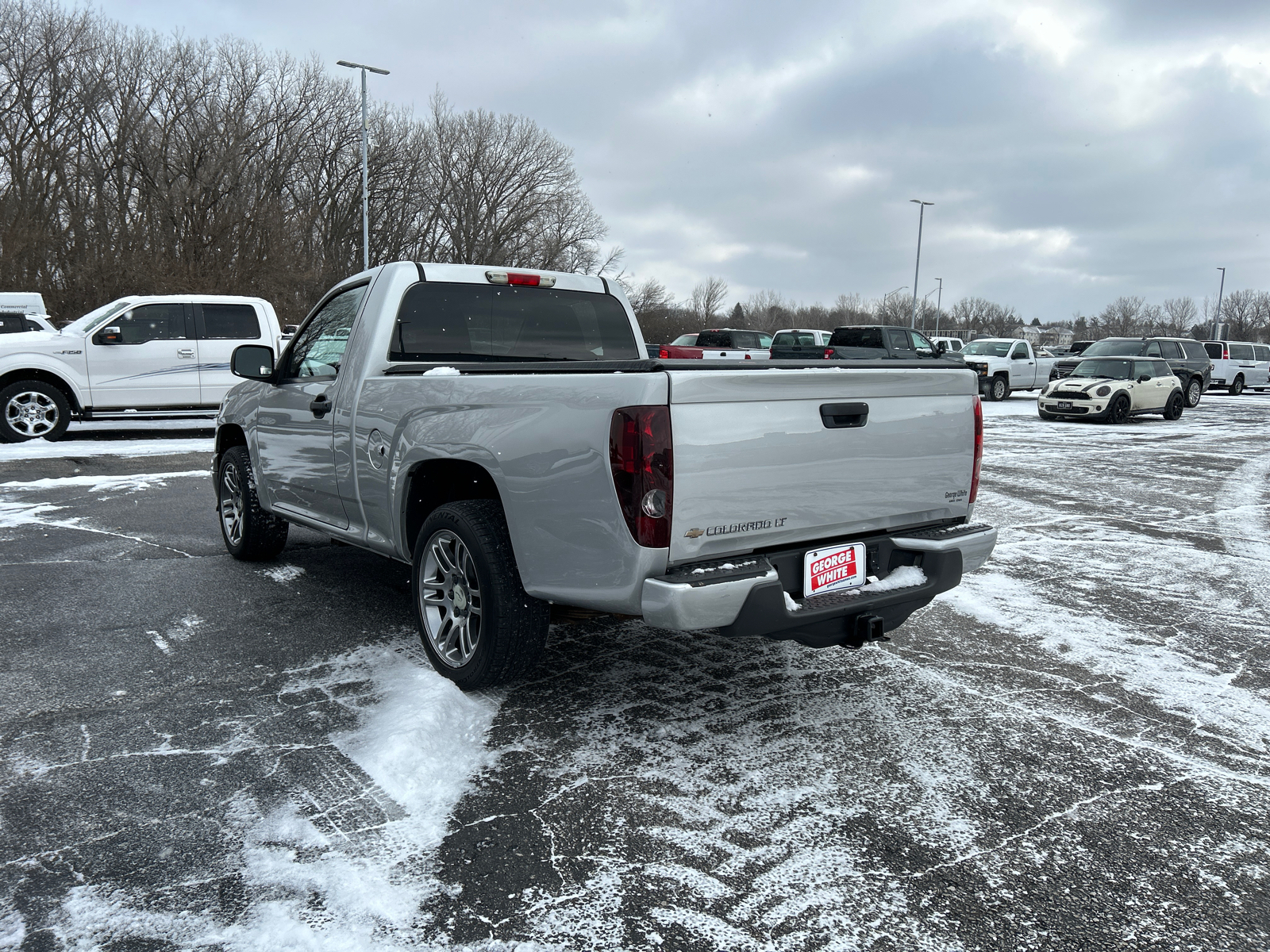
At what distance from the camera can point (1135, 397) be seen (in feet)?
66.7

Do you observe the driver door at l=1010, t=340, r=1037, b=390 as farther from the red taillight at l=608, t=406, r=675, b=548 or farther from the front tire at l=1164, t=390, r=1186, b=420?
the red taillight at l=608, t=406, r=675, b=548

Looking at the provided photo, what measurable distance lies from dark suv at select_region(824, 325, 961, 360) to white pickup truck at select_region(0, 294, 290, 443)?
13258 mm

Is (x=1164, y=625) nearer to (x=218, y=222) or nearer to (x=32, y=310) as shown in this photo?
(x=32, y=310)

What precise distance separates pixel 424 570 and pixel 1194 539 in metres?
6.71

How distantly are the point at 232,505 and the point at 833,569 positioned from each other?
4608mm

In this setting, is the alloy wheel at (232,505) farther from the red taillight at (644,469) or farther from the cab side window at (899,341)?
the cab side window at (899,341)

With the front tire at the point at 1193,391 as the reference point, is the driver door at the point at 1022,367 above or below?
above

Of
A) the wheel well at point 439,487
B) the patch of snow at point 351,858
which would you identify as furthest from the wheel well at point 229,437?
the patch of snow at point 351,858

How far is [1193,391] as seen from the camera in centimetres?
2588

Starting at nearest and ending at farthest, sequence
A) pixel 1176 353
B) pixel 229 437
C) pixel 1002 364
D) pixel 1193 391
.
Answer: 1. pixel 229 437
2. pixel 1193 391
3. pixel 1176 353
4. pixel 1002 364

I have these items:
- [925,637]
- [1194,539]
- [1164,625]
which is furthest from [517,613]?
[1194,539]

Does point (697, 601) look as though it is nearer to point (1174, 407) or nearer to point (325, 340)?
point (325, 340)

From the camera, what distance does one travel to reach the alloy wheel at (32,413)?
1262cm

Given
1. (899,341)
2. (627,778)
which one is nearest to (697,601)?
(627,778)
